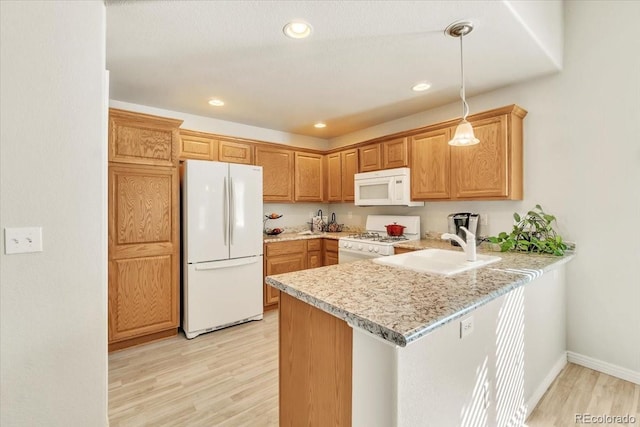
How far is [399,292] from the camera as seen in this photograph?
1.26 metres

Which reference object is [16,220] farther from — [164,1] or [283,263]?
[283,263]

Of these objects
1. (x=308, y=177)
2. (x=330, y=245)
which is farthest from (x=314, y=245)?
(x=308, y=177)

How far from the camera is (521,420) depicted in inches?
68.7

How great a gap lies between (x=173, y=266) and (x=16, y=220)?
166 centimetres

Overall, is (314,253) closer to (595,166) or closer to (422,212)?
(422,212)

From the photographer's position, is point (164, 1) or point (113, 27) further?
point (113, 27)

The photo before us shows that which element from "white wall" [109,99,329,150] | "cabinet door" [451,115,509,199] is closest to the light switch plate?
"white wall" [109,99,329,150]

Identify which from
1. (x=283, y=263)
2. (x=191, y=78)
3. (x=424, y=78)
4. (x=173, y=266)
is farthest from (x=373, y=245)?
(x=191, y=78)

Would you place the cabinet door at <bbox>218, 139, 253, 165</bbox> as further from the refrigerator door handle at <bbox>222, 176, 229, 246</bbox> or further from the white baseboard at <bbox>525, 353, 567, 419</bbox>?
the white baseboard at <bbox>525, 353, 567, 419</bbox>

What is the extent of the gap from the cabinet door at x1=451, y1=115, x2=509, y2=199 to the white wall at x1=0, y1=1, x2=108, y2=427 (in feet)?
9.45

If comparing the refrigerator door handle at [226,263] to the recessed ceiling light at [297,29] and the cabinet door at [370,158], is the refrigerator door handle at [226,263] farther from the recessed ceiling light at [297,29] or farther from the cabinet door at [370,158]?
the recessed ceiling light at [297,29]

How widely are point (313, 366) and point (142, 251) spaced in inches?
86.0

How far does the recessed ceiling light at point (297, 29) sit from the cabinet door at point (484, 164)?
1.79 metres

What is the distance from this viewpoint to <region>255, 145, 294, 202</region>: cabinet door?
3.86 m
